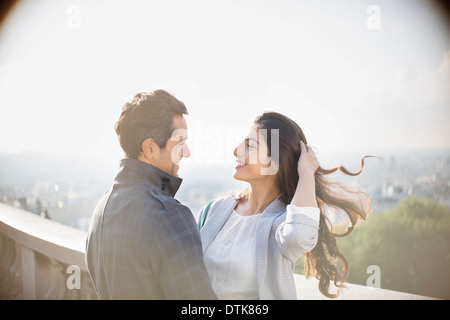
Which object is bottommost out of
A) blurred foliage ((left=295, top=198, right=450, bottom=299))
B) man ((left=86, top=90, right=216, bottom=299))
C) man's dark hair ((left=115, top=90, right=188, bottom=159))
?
blurred foliage ((left=295, top=198, right=450, bottom=299))

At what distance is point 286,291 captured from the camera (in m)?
1.54

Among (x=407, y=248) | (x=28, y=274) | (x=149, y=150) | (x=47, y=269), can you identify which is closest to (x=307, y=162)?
(x=149, y=150)

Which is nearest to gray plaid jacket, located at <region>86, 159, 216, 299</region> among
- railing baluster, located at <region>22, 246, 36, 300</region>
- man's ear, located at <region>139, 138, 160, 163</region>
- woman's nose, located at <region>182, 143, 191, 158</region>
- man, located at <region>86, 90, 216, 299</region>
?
man, located at <region>86, 90, 216, 299</region>

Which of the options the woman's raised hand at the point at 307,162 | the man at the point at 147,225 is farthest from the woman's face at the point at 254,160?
the man at the point at 147,225

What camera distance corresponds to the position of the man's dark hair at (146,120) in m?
1.42

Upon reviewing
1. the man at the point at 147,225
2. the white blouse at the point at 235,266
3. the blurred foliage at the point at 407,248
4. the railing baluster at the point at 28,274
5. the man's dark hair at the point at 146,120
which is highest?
the man's dark hair at the point at 146,120

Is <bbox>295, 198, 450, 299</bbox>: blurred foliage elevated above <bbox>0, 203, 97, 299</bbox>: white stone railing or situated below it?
below

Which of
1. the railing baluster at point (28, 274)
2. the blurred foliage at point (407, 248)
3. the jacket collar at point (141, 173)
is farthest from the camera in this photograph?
the blurred foliage at point (407, 248)

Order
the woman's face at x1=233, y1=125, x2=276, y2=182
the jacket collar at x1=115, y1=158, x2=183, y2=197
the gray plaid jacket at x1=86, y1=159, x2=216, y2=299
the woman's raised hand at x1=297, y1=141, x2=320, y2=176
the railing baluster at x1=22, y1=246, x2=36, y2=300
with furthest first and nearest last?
the railing baluster at x1=22, y1=246, x2=36, y2=300
the woman's face at x1=233, y1=125, x2=276, y2=182
the woman's raised hand at x1=297, y1=141, x2=320, y2=176
the jacket collar at x1=115, y1=158, x2=183, y2=197
the gray plaid jacket at x1=86, y1=159, x2=216, y2=299

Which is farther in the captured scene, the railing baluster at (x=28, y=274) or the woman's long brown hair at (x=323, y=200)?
the railing baluster at (x=28, y=274)

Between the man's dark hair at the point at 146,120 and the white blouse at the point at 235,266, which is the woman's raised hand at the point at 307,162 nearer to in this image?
the white blouse at the point at 235,266

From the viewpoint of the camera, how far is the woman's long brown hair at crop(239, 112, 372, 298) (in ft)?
5.75

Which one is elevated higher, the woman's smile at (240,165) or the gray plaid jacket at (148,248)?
the woman's smile at (240,165)

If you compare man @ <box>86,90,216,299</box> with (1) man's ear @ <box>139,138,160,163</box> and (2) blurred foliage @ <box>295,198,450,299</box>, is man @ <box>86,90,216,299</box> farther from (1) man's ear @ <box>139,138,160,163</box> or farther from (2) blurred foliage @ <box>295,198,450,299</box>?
(2) blurred foliage @ <box>295,198,450,299</box>
